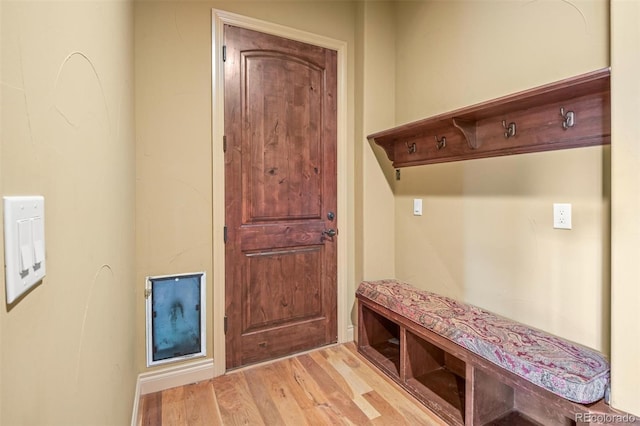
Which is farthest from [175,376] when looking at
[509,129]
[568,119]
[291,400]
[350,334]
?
[568,119]

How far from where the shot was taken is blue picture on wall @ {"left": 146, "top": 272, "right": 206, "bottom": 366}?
1.97 meters

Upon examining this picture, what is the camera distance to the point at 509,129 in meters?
1.71

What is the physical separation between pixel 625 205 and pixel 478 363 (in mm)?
903

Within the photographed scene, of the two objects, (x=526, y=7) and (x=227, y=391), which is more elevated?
(x=526, y=7)

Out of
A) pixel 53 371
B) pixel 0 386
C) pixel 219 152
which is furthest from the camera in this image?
pixel 219 152

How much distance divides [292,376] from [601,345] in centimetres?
169

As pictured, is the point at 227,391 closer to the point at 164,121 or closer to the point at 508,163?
the point at 164,121

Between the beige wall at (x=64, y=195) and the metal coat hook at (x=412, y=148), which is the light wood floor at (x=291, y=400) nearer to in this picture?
the beige wall at (x=64, y=195)

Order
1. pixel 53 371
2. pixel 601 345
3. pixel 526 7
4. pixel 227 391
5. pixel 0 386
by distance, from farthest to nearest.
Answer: pixel 227 391 → pixel 526 7 → pixel 601 345 → pixel 53 371 → pixel 0 386

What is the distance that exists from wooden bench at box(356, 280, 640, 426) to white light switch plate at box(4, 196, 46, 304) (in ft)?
5.39

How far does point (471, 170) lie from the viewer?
6.56 feet

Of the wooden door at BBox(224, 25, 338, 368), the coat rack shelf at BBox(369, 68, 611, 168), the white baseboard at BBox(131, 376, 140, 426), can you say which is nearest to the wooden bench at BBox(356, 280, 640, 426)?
the wooden door at BBox(224, 25, 338, 368)

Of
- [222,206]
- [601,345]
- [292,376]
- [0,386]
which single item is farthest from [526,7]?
[292,376]

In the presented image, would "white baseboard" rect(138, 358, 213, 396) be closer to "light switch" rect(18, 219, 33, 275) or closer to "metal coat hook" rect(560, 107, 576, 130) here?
"light switch" rect(18, 219, 33, 275)
